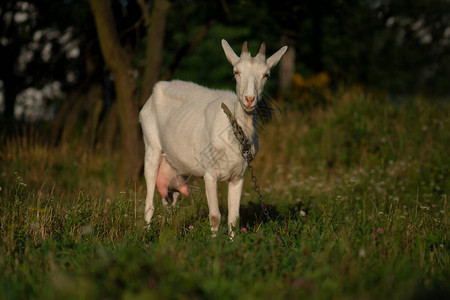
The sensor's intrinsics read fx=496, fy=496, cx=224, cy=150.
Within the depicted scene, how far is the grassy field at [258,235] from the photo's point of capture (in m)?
3.09

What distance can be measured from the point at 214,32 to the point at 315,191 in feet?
75.7

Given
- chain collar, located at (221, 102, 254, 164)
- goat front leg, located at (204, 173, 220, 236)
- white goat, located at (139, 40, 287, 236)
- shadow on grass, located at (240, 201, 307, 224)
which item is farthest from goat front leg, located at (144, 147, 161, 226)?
chain collar, located at (221, 102, 254, 164)

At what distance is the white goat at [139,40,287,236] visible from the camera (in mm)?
4578

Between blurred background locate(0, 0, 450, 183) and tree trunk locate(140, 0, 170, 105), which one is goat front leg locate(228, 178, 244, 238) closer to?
blurred background locate(0, 0, 450, 183)

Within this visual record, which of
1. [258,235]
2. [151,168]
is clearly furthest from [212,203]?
[151,168]

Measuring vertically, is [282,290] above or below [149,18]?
below

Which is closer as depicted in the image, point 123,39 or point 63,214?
point 63,214

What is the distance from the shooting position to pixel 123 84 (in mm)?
8102

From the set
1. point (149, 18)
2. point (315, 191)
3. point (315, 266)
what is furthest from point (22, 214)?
point (149, 18)

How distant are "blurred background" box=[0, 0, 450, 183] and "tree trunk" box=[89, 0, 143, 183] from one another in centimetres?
2

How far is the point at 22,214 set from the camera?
505 cm

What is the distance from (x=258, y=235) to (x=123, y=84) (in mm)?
4878

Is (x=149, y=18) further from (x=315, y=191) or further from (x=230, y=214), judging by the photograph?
(x=230, y=214)

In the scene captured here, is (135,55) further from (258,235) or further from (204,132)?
(258,235)
